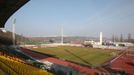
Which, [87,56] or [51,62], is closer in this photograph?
[51,62]

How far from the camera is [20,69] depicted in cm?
1619

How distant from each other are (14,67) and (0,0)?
615 centimetres

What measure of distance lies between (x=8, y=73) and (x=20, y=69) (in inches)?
36.5

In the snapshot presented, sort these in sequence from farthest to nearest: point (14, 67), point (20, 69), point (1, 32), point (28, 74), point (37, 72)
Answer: point (1, 32) < point (14, 67) < point (20, 69) < point (28, 74) < point (37, 72)

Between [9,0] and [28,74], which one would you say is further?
[9,0]

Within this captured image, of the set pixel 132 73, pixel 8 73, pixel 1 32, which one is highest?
pixel 1 32

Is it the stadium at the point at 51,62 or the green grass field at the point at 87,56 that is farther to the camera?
the green grass field at the point at 87,56

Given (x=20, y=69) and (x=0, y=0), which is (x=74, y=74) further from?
(x=0, y=0)

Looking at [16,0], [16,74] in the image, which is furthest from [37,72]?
[16,0]

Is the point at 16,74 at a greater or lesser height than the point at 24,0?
lesser

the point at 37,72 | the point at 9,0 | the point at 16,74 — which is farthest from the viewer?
the point at 9,0

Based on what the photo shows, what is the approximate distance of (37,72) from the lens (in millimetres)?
12938

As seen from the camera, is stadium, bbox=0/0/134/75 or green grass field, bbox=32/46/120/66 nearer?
stadium, bbox=0/0/134/75

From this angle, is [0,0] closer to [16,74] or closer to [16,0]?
[16,0]
